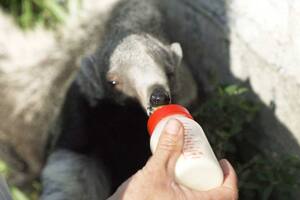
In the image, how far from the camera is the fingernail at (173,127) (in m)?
2.12

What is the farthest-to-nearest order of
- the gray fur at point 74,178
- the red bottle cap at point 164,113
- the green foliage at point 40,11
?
the green foliage at point 40,11
the gray fur at point 74,178
the red bottle cap at point 164,113

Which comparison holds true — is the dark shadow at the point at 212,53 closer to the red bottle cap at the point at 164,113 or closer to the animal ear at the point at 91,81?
the animal ear at the point at 91,81

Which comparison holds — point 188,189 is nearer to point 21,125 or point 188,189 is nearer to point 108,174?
point 108,174

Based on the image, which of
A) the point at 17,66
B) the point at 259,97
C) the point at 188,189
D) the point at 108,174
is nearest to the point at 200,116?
the point at 259,97

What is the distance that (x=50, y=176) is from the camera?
155 inches

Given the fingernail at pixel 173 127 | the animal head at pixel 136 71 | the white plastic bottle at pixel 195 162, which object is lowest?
the animal head at pixel 136 71

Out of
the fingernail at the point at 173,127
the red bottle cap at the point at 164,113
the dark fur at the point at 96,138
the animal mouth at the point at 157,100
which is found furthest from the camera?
the dark fur at the point at 96,138

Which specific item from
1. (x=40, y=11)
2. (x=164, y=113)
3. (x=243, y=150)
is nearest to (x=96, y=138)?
(x=243, y=150)

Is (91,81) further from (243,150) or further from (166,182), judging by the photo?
(166,182)

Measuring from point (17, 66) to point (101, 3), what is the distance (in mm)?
831

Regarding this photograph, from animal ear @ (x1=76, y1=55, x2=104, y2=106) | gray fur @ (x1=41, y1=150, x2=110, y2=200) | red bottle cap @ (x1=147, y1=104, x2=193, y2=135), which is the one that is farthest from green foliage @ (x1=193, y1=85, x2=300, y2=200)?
red bottle cap @ (x1=147, y1=104, x2=193, y2=135)

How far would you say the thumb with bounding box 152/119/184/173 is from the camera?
2.12 metres

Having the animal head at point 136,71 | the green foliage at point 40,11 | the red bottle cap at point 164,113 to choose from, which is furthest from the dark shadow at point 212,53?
the red bottle cap at point 164,113

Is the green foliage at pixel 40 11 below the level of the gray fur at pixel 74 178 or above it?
above
